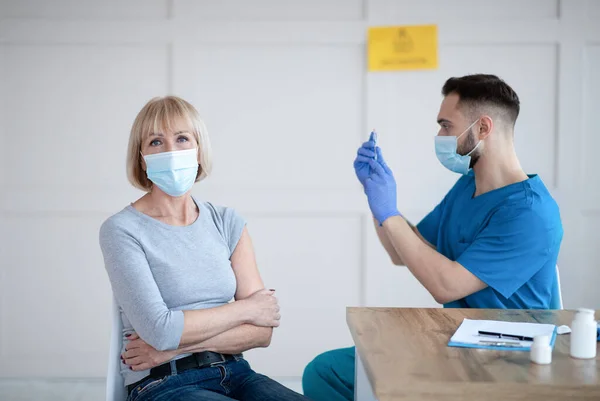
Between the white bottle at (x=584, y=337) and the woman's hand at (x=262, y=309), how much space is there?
68 centimetres

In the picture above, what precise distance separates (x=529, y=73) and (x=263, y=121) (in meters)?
1.07

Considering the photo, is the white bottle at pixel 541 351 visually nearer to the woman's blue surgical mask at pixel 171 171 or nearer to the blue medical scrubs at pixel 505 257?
the blue medical scrubs at pixel 505 257

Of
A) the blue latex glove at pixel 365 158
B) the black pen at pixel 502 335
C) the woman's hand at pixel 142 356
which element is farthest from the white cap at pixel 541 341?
the blue latex glove at pixel 365 158

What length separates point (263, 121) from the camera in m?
2.71

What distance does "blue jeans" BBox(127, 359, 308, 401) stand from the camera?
4.54 feet

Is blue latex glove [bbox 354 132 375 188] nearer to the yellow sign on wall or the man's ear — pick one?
the man's ear

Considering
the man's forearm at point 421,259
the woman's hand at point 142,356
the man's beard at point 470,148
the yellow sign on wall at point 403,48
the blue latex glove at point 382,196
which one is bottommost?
the woman's hand at point 142,356

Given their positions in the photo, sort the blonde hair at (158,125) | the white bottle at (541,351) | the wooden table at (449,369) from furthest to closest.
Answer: the blonde hair at (158,125)
the white bottle at (541,351)
the wooden table at (449,369)

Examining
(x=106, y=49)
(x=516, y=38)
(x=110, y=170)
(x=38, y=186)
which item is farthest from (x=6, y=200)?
(x=516, y=38)

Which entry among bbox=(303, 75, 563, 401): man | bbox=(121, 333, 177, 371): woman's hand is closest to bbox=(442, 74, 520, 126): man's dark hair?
bbox=(303, 75, 563, 401): man

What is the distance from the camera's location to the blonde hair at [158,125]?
1626 millimetres

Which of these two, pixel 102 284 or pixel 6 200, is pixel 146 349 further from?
pixel 6 200

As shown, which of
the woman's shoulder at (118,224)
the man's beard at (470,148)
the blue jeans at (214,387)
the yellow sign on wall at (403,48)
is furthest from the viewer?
the yellow sign on wall at (403,48)

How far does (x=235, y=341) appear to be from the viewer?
1502 millimetres
